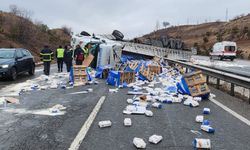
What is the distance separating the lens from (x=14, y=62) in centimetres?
1794

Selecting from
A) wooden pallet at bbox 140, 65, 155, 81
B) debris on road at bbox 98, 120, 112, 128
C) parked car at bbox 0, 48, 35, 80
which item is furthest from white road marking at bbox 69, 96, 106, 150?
parked car at bbox 0, 48, 35, 80

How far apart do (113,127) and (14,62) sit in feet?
39.2

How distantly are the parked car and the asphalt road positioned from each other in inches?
274

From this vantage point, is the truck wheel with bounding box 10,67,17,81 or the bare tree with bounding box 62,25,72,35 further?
the bare tree with bounding box 62,25,72,35

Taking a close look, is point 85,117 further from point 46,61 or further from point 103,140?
point 46,61

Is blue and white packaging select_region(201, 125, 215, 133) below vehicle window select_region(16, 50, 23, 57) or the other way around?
below

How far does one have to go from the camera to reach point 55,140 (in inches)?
244

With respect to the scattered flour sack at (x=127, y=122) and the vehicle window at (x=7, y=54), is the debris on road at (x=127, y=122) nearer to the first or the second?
the scattered flour sack at (x=127, y=122)

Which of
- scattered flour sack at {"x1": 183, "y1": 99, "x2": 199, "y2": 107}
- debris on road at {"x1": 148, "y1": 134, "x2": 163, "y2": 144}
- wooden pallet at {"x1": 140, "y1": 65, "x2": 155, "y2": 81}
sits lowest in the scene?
debris on road at {"x1": 148, "y1": 134, "x2": 163, "y2": 144}

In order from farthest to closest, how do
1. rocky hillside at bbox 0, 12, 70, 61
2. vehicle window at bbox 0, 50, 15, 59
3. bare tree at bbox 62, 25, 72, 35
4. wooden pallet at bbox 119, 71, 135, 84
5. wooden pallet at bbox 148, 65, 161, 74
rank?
bare tree at bbox 62, 25, 72, 35 → rocky hillside at bbox 0, 12, 70, 61 → wooden pallet at bbox 148, 65, 161, 74 → vehicle window at bbox 0, 50, 15, 59 → wooden pallet at bbox 119, 71, 135, 84

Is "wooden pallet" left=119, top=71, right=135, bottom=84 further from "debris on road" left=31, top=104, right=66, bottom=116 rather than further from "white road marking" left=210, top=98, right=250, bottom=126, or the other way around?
"debris on road" left=31, top=104, right=66, bottom=116

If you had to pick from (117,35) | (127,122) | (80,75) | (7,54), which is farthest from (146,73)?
(117,35)

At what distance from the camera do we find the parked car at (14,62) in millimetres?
17109

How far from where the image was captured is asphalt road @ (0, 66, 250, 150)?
6023 mm
